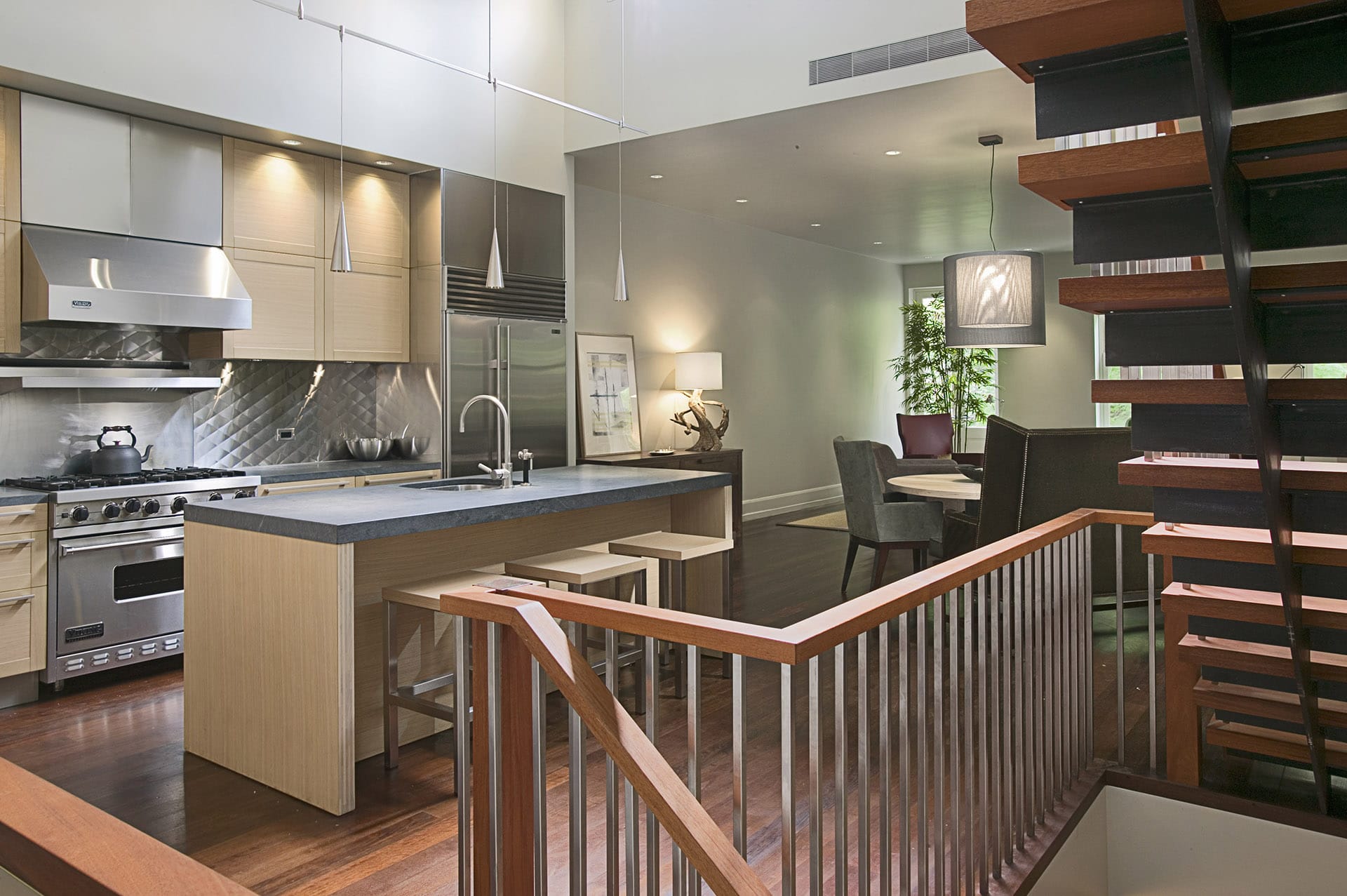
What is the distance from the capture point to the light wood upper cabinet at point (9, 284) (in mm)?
3986

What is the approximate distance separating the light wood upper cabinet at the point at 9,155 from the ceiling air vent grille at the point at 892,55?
374 cm

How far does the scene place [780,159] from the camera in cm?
650

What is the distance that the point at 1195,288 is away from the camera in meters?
2.05

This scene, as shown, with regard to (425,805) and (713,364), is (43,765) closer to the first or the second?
(425,805)

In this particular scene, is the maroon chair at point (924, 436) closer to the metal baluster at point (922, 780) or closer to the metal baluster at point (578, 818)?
the metal baluster at point (922, 780)

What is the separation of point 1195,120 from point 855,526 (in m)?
2.72

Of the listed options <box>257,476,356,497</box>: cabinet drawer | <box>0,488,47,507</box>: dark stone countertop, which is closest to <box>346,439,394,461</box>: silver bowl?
<box>257,476,356,497</box>: cabinet drawer

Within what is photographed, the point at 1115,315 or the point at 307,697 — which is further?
the point at 307,697

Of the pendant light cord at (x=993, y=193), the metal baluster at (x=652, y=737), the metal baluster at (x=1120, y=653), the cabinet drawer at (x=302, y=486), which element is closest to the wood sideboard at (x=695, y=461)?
the cabinet drawer at (x=302, y=486)

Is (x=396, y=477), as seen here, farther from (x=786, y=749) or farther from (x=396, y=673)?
(x=786, y=749)

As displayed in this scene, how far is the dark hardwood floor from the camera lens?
2559 millimetres

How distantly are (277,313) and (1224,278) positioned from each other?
4.38 metres

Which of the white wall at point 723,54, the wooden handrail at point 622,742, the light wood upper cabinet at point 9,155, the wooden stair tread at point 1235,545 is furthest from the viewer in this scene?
the white wall at point 723,54

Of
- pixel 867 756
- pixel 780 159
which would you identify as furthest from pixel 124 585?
pixel 780 159
